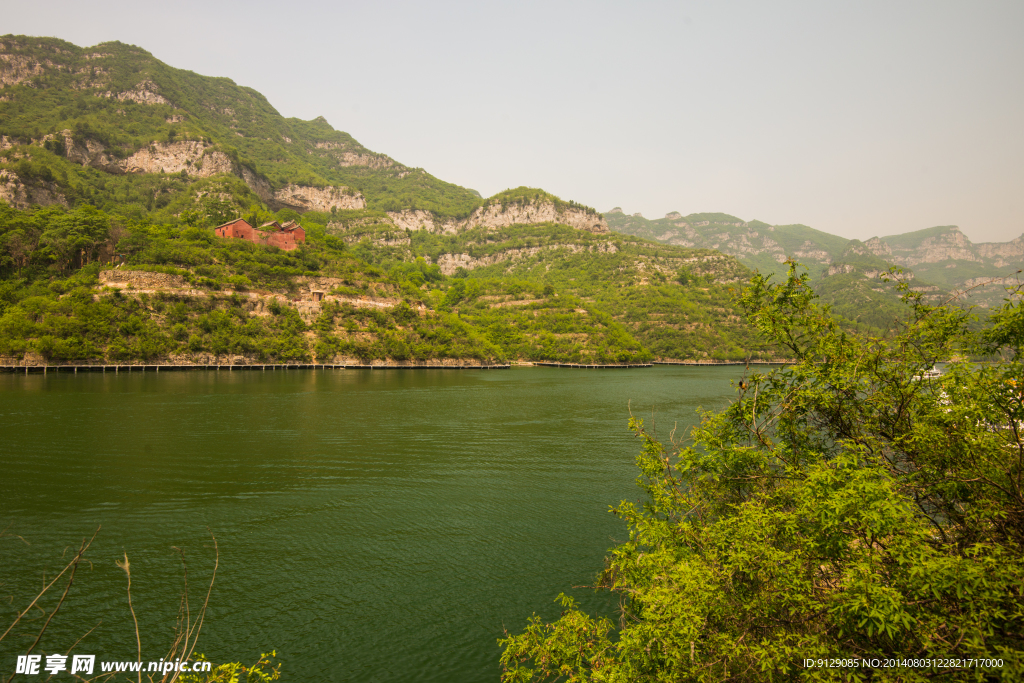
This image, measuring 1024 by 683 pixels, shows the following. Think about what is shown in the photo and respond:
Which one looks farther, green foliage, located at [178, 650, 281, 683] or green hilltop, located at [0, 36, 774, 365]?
green hilltop, located at [0, 36, 774, 365]

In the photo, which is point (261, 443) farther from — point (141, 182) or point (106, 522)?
point (141, 182)

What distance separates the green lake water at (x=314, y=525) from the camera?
41.0 feet

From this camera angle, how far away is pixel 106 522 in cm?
1848

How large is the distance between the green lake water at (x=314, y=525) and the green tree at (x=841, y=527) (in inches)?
153

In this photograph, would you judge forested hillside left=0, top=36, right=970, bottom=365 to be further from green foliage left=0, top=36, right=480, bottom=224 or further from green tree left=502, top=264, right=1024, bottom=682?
green tree left=502, top=264, right=1024, bottom=682

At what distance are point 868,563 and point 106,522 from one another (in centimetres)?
2465

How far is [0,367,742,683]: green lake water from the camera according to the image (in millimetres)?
12500

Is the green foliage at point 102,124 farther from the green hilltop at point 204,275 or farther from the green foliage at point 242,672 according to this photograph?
the green foliage at point 242,672

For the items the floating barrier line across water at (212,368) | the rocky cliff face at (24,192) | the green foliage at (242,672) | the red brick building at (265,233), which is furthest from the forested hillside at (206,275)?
the green foliage at (242,672)

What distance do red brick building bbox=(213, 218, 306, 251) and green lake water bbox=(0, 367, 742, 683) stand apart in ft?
231

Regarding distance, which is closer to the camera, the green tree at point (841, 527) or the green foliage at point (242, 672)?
the green tree at point (841, 527)

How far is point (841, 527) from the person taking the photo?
6848 millimetres

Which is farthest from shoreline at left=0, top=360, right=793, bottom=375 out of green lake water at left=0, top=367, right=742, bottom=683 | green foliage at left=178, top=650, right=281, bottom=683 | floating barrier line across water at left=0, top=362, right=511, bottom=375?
green foliage at left=178, top=650, right=281, bottom=683

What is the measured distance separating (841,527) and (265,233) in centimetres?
11871
